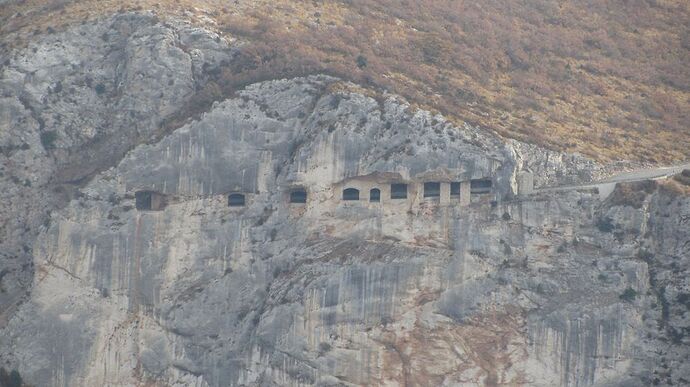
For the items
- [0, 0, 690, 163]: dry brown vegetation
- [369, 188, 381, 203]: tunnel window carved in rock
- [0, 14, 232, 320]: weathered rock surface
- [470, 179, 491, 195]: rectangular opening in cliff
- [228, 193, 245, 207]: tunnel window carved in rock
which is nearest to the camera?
[470, 179, 491, 195]: rectangular opening in cliff

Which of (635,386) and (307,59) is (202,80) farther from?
(635,386)

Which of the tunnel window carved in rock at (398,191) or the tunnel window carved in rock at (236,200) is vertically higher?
the tunnel window carved in rock at (398,191)

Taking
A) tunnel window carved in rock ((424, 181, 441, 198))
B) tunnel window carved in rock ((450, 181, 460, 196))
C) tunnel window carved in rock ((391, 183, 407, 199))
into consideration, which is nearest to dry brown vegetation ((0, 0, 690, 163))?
tunnel window carved in rock ((450, 181, 460, 196))

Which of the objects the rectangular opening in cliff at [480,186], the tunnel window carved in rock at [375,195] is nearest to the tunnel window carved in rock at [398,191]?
the tunnel window carved in rock at [375,195]

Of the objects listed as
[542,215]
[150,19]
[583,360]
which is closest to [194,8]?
[150,19]

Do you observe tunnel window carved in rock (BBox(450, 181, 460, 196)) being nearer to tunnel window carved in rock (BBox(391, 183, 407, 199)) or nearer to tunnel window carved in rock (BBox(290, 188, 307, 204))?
tunnel window carved in rock (BBox(391, 183, 407, 199))

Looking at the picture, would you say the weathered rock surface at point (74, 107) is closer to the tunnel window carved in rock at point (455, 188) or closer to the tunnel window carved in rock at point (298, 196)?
the tunnel window carved in rock at point (298, 196)

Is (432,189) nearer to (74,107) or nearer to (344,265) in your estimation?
(344,265)
